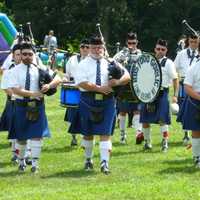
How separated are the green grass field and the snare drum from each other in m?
0.73

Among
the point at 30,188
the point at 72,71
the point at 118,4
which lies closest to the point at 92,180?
the point at 30,188

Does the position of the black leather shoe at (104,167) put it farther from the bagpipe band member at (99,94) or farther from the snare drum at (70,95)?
the snare drum at (70,95)

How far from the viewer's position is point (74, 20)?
4400 cm

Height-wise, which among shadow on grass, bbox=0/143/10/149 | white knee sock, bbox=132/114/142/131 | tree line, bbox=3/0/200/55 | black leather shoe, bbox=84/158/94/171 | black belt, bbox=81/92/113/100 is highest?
tree line, bbox=3/0/200/55

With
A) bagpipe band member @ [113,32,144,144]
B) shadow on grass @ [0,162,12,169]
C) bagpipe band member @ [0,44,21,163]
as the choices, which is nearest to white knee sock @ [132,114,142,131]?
bagpipe band member @ [113,32,144,144]

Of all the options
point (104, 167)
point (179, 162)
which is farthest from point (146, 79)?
point (104, 167)

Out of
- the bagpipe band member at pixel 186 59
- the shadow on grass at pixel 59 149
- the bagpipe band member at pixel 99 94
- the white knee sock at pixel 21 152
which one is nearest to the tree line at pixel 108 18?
the bagpipe band member at pixel 186 59

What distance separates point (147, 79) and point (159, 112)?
1.06 m

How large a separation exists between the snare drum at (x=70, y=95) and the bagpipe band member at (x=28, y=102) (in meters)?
1.83

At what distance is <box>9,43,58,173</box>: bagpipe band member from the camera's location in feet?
30.5

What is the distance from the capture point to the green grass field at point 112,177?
7859 millimetres

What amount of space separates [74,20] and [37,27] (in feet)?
7.00

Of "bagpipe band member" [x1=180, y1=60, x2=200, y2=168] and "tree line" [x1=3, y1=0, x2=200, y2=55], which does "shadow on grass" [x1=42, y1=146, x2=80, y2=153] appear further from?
"tree line" [x1=3, y1=0, x2=200, y2=55]

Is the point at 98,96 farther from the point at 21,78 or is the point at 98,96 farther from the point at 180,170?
the point at 180,170
